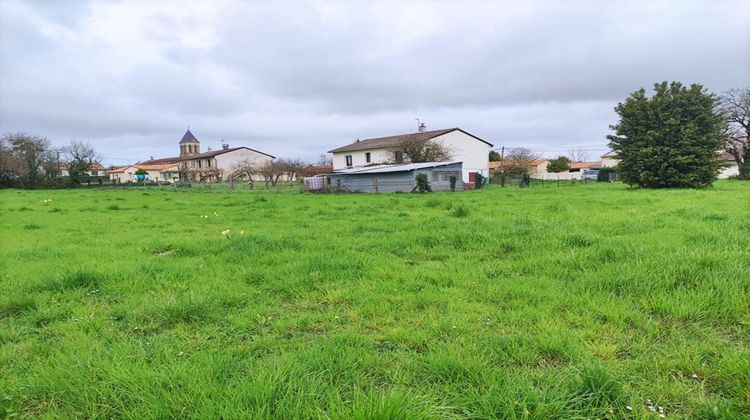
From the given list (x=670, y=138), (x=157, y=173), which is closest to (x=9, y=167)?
(x=157, y=173)

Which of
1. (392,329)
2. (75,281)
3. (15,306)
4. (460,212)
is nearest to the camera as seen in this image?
(392,329)

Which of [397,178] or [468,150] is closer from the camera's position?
[397,178]

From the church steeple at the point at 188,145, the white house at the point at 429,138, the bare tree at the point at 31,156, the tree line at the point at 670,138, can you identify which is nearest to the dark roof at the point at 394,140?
the white house at the point at 429,138

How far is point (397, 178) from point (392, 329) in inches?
1099

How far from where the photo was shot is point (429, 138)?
150ft

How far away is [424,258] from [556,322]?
8.74ft

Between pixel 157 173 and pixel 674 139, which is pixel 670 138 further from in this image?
pixel 157 173

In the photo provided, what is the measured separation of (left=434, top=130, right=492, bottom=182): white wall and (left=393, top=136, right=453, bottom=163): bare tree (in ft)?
7.35

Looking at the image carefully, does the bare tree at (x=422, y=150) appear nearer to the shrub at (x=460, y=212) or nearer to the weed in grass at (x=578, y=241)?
the shrub at (x=460, y=212)

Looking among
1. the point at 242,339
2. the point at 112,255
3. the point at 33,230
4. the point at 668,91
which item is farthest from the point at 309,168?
the point at 242,339

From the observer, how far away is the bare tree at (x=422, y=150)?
45.1 metres

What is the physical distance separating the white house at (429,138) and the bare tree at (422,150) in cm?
45

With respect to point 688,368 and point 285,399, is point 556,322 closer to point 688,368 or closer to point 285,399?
point 688,368

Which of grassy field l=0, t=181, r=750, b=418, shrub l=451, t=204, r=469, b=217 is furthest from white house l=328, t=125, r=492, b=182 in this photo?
grassy field l=0, t=181, r=750, b=418
